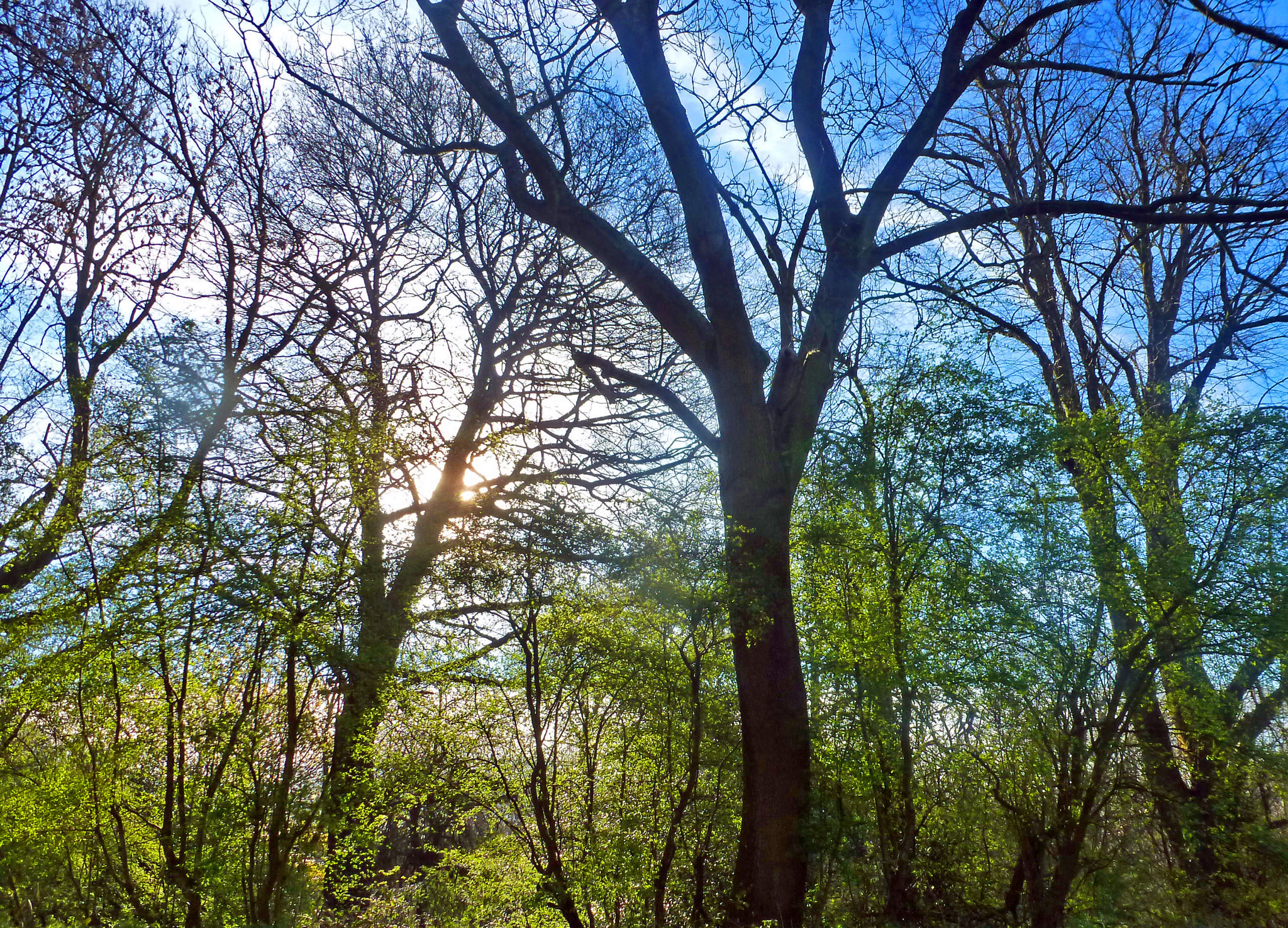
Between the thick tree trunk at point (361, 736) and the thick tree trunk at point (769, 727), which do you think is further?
the thick tree trunk at point (769, 727)

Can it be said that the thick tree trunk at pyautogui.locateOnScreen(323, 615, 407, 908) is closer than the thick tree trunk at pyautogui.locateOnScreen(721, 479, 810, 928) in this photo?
Yes

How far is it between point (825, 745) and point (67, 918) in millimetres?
4425

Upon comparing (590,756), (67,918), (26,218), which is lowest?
(67,918)

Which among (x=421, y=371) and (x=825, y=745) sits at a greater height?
(x=421, y=371)

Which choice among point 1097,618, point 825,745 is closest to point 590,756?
point 825,745

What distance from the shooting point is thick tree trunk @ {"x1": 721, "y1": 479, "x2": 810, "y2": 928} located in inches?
140

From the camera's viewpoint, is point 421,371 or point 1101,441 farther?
point 421,371

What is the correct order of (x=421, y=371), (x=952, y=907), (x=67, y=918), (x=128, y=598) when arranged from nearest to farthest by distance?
(x=128, y=598) → (x=952, y=907) → (x=67, y=918) → (x=421, y=371)

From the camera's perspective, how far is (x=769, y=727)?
12.4ft

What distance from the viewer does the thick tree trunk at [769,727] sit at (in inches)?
140

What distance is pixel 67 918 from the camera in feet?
14.0

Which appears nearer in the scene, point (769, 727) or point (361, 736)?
point (361, 736)

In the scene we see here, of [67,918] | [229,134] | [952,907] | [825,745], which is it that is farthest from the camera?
[229,134]

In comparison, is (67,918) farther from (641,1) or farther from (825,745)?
(641,1)
